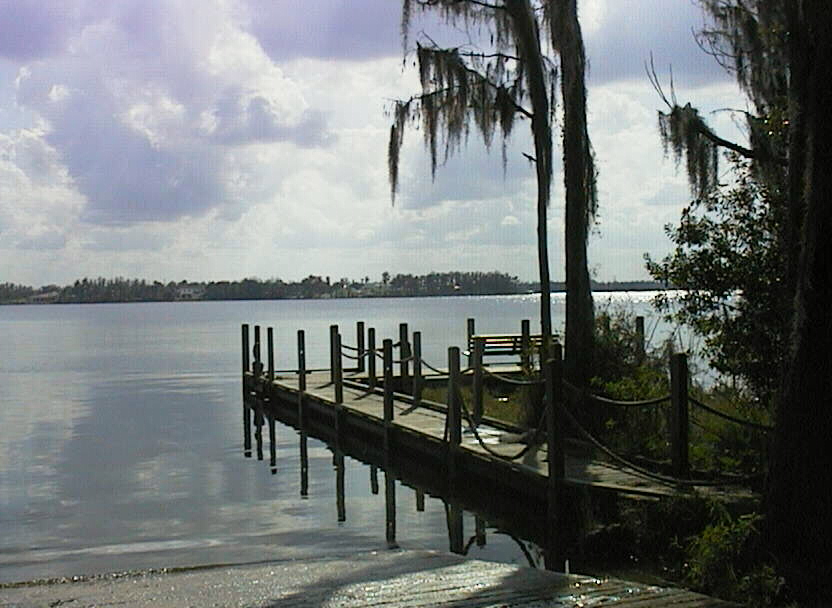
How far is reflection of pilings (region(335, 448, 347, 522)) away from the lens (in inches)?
558

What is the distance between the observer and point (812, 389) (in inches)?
270

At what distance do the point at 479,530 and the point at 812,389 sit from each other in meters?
5.89

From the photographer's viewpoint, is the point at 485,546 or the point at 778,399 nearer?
the point at 778,399

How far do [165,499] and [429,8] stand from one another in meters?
8.82

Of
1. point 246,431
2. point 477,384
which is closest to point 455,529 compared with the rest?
point 477,384

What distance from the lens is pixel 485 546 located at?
11641 millimetres

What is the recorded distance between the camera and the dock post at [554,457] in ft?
33.5

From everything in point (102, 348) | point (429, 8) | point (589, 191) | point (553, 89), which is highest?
point (429, 8)

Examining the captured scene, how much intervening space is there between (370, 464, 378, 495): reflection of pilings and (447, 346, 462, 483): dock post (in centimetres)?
227

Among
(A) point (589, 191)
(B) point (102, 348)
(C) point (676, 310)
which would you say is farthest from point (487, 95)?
(B) point (102, 348)

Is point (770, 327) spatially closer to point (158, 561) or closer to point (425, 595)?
point (425, 595)

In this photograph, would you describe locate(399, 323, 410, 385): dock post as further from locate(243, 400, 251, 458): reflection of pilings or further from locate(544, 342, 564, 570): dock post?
locate(544, 342, 564, 570): dock post

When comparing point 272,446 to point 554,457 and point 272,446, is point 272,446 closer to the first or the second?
point 272,446

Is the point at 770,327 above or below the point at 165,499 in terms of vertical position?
above
